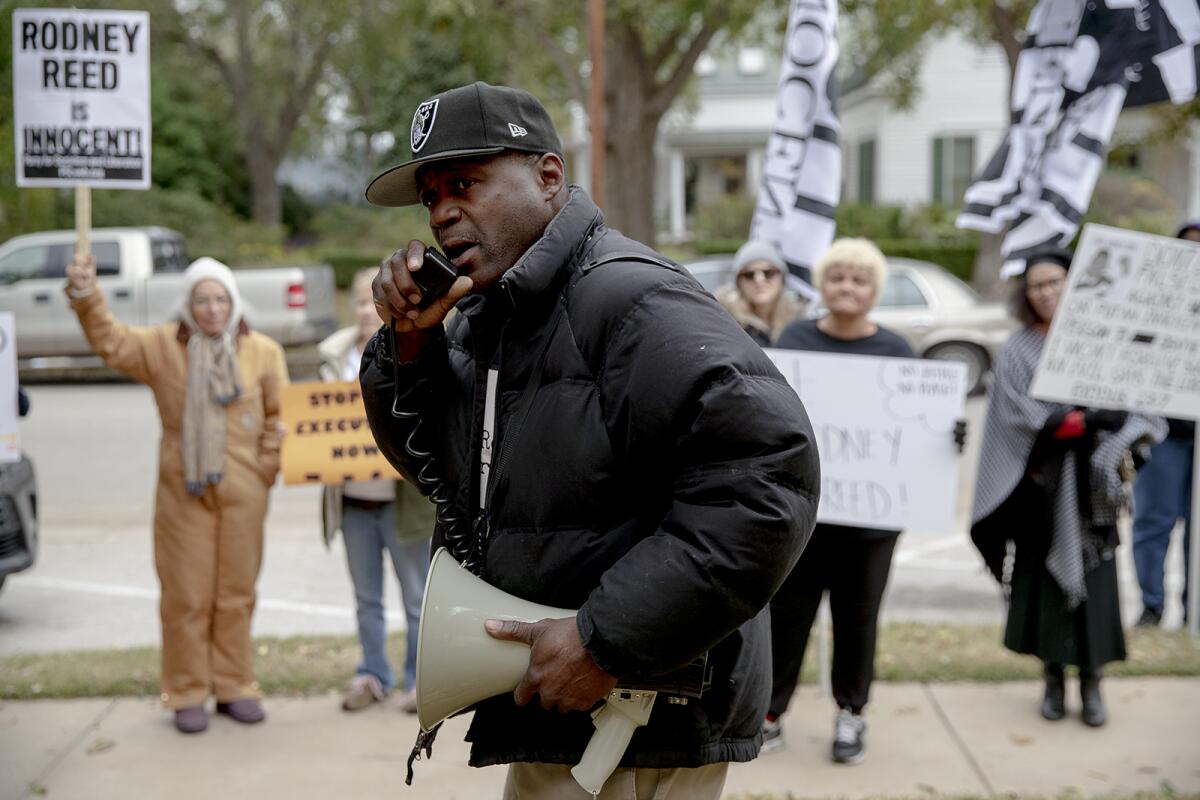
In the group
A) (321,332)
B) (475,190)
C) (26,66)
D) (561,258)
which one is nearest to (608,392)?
(561,258)

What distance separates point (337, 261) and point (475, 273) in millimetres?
26334

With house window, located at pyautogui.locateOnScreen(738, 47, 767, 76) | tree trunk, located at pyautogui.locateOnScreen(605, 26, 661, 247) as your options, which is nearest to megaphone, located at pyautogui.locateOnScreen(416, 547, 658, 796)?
tree trunk, located at pyautogui.locateOnScreen(605, 26, 661, 247)

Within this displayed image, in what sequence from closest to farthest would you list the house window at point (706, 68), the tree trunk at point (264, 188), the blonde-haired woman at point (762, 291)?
the blonde-haired woman at point (762, 291) < the tree trunk at point (264, 188) < the house window at point (706, 68)

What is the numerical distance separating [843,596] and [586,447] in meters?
2.80

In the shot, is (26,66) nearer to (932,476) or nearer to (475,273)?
(475,273)

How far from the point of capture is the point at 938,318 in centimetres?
1505

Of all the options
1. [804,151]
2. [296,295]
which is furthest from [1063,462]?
[296,295]

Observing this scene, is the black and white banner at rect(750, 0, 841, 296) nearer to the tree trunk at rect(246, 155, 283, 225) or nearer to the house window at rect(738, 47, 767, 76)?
the tree trunk at rect(246, 155, 283, 225)

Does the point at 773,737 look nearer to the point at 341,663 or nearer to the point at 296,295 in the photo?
the point at 341,663

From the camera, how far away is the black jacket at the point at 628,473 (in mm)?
2145

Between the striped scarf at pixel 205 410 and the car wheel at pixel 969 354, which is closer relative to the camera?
the striped scarf at pixel 205 410

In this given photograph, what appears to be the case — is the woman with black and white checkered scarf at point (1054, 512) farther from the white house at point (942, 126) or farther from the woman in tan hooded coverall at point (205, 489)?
the white house at point (942, 126)

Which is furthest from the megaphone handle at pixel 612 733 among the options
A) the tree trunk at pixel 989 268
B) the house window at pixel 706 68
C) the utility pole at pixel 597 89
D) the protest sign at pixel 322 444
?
the house window at pixel 706 68

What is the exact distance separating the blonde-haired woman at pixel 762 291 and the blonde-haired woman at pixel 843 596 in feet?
2.18
